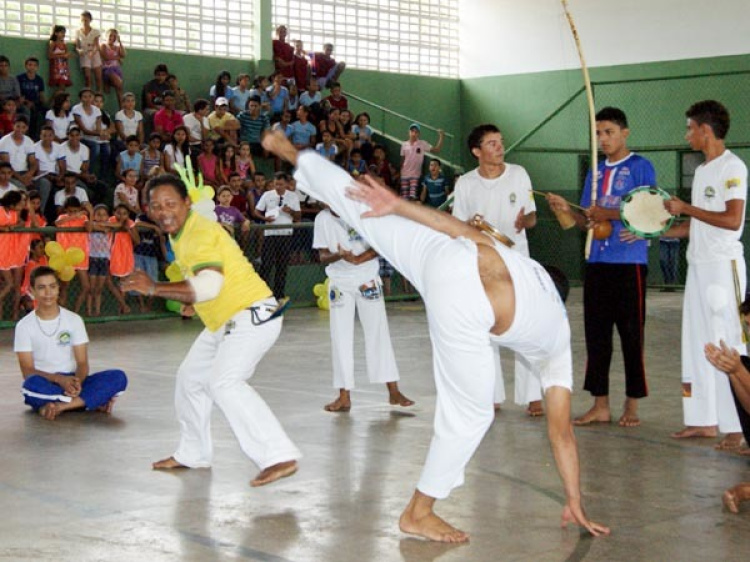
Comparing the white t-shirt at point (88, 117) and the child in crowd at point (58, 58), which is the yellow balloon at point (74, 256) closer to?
the white t-shirt at point (88, 117)

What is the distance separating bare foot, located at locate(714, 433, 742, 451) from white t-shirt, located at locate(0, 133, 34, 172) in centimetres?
1226

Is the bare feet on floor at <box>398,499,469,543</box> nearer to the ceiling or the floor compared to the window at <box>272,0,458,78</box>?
nearer to the floor

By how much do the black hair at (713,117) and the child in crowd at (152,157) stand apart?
38.2ft

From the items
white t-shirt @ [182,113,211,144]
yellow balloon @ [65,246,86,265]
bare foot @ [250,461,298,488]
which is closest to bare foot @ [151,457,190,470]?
bare foot @ [250,461,298,488]

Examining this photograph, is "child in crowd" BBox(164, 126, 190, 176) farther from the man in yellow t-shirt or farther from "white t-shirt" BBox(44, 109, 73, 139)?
the man in yellow t-shirt

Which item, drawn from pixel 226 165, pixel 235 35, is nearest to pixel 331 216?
pixel 226 165

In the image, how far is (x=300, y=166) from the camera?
606 centimetres

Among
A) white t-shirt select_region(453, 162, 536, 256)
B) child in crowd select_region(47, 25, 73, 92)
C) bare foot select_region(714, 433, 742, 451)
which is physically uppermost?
child in crowd select_region(47, 25, 73, 92)

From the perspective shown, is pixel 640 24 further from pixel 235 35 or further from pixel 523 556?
pixel 523 556

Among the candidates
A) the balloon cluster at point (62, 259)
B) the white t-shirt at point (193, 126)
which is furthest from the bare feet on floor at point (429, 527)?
the white t-shirt at point (193, 126)

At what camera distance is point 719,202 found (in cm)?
841

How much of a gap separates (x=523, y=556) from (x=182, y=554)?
1.55 m

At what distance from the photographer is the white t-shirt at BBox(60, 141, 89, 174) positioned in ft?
60.1

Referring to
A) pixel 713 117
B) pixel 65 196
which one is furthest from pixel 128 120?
pixel 713 117
